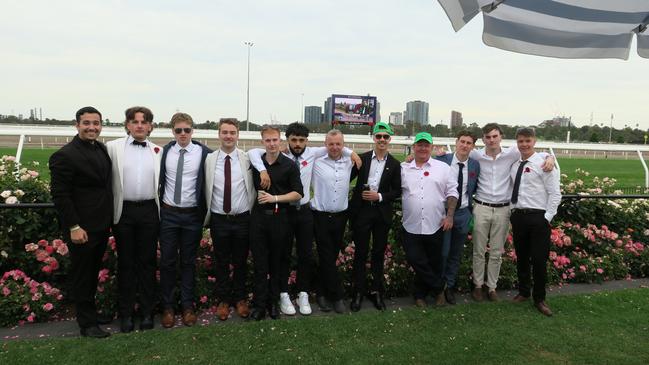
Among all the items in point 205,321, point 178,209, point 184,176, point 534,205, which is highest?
point 184,176

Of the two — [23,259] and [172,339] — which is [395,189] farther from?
[23,259]

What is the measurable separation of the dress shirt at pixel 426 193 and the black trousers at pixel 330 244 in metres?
0.73

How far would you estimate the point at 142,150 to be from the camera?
13.8 ft

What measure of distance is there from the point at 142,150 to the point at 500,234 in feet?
12.8

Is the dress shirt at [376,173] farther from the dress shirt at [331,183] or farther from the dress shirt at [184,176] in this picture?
the dress shirt at [184,176]

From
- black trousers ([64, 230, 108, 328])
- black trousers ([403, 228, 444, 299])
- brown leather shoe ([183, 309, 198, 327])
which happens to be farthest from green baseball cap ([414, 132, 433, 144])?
black trousers ([64, 230, 108, 328])

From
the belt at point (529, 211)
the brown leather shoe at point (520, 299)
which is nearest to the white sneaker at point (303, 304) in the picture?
the brown leather shoe at point (520, 299)

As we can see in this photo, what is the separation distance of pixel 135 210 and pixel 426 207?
2.90 meters

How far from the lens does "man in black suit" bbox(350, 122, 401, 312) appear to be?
15.4 ft

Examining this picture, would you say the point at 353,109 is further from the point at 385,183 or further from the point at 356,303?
the point at 356,303

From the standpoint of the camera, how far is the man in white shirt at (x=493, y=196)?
16.2ft

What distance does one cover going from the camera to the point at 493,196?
16.3 ft

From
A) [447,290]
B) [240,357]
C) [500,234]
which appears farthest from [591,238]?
[240,357]

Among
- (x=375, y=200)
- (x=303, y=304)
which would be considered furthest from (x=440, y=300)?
(x=303, y=304)
